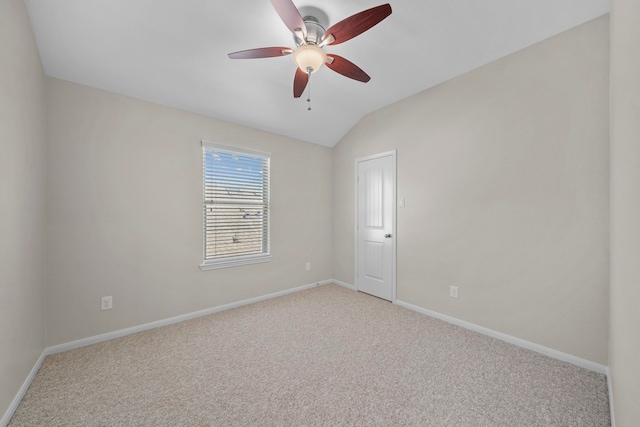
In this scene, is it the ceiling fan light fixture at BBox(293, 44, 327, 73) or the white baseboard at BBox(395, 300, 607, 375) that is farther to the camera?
the white baseboard at BBox(395, 300, 607, 375)

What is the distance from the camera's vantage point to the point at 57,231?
2.27 meters

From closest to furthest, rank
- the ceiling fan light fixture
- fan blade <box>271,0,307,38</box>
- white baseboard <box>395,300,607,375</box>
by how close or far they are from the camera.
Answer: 1. fan blade <box>271,0,307,38</box>
2. the ceiling fan light fixture
3. white baseboard <box>395,300,607,375</box>

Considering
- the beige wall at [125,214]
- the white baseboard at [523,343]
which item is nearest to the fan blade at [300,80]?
the beige wall at [125,214]

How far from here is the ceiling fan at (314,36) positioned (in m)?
1.52

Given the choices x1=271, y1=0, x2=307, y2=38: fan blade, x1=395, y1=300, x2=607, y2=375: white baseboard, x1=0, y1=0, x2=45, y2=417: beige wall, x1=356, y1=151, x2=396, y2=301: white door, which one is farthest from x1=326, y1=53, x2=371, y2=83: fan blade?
x1=395, y1=300, x2=607, y2=375: white baseboard

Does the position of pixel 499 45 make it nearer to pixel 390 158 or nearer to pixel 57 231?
pixel 390 158

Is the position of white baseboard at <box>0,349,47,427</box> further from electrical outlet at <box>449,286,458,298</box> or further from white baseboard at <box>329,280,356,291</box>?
electrical outlet at <box>449,286,458,298</box>

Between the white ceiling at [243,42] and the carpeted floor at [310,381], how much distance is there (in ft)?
8.40

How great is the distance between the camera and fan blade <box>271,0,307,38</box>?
4.84ft

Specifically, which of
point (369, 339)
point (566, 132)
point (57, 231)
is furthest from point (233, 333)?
point (566, 132)

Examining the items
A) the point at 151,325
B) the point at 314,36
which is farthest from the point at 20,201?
the point at 314,36

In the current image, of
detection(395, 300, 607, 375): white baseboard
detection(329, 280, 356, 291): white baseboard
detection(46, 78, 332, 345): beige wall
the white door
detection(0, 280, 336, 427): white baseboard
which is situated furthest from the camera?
detection(329, 280, 356, 291): white baseboard

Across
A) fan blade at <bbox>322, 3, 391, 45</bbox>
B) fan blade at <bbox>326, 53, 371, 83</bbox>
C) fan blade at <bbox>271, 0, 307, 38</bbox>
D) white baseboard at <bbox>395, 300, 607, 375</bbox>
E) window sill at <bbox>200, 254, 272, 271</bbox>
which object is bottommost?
white baseboard at <bbox>395, 300, 607, 375</bbox>

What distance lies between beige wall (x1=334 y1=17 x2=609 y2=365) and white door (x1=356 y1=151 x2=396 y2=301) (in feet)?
0.55
